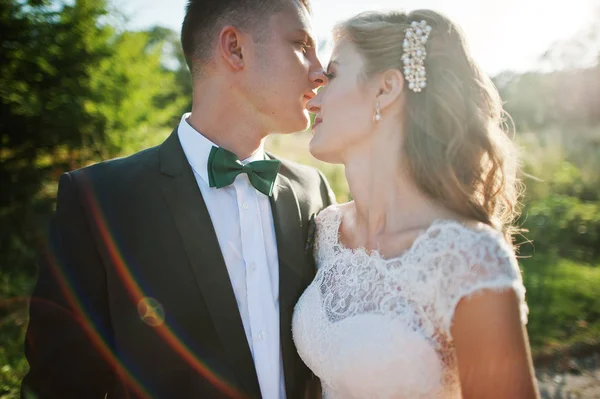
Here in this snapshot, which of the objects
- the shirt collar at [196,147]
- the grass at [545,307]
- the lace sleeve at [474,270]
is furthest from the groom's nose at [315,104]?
the grass at [545,307]

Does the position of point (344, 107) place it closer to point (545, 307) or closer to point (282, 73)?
point (282, 73)

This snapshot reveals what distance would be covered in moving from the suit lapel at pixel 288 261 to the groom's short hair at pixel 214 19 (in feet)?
2.79

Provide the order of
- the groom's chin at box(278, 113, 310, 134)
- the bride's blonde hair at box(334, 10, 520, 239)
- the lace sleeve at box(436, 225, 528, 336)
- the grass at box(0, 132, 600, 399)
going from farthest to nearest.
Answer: the grass at box(0, 132, 600, 399) < the groom's chin at box(278, 113, 310, 134) < the bride's blonde hair at box(334, 10, 520, 239) < the lace sleeve at box(436, 225, 528, 336)

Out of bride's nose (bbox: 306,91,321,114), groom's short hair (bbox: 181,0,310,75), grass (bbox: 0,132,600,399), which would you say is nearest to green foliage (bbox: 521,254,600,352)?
grass (bbox: 0,132,600,399)

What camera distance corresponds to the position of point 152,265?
207 cm

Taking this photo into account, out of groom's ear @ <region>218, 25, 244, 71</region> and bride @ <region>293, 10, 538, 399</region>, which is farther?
groom's ear @ <region>218, 25, 244, 71</region>

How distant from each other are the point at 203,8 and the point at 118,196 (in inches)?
49.5

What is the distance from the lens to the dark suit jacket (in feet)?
6.61

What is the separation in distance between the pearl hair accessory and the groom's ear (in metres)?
0.89

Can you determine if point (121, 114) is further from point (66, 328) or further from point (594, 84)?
point (594, 84)

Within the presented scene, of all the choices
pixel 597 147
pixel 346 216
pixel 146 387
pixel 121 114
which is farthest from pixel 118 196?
pixel 597 147

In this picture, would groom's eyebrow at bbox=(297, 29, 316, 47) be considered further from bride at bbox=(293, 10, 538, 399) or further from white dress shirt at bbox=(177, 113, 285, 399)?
white dress shirt at bbox=(177, 113, 285, 399)

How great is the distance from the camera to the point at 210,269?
2092mm

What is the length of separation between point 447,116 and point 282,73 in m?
0.92
